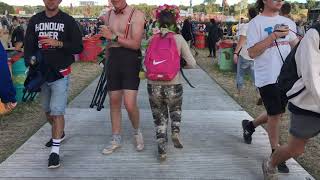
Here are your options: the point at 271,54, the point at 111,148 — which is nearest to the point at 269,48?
the point at 271,54

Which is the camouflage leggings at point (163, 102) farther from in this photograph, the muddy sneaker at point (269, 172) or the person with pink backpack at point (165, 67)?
the muddy sneaker at point (269, 172)

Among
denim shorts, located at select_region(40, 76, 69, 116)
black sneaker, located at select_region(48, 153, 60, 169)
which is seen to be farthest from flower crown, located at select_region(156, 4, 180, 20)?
black sneaker, located at select_region(48, 153, 60, 169)

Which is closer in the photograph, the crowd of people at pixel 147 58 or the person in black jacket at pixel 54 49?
the crowd of people at pixel 147 58

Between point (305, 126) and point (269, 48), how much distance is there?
1.19 metres

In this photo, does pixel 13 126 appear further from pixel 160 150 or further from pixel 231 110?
pixel 231 110

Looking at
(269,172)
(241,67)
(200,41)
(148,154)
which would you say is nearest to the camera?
(269,172)

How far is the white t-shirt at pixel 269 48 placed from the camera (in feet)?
14.4

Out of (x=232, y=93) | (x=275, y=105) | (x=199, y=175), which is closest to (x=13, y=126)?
(x=199, y=175)

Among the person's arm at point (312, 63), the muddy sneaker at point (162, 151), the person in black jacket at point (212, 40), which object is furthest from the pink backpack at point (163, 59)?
the person in black jacket at point (212, 40)

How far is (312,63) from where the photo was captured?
10.4 feet

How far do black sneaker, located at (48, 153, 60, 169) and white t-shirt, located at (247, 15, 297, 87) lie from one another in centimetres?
210

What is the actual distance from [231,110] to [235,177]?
3.14m

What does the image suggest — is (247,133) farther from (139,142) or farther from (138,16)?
(138,16)

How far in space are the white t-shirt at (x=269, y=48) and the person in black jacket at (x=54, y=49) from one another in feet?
5.74
